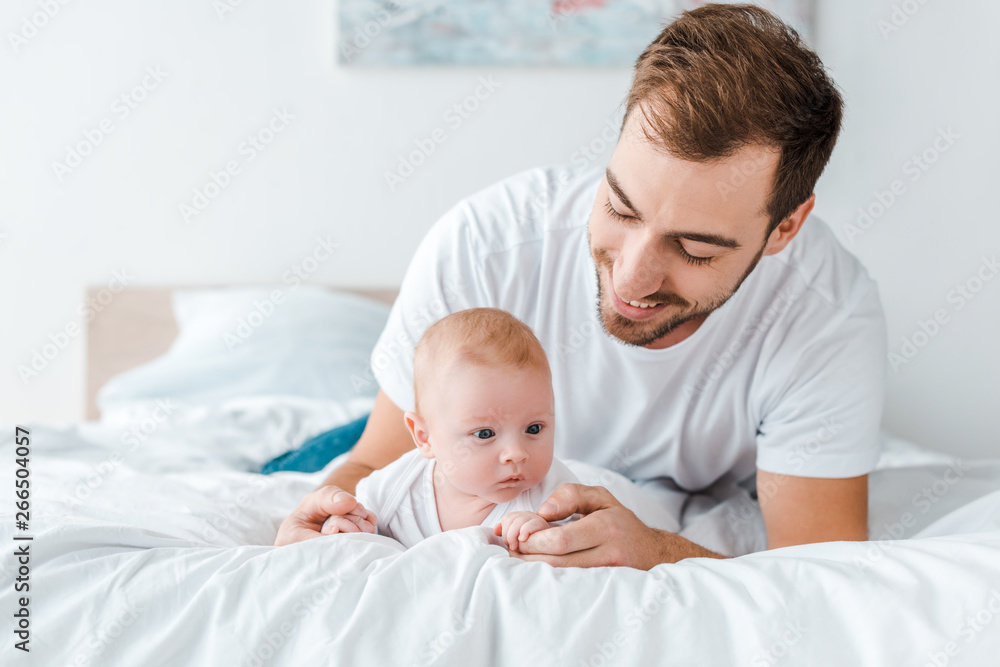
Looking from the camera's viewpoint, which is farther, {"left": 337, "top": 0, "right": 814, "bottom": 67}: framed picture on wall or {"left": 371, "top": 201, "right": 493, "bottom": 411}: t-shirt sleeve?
{"left": 337, "top": 0, "right": 814, "bottom": 67}: framed picture on wall

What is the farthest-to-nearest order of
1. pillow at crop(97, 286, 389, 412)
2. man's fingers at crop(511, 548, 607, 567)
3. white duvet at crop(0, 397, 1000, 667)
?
pillow at crop(97, 286, 389, 412)
man's fingers at crop(511, 548, 607, 567)
white duvet at crop(0, 397, 1000, 667)

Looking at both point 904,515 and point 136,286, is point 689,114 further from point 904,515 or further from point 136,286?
point 136,286

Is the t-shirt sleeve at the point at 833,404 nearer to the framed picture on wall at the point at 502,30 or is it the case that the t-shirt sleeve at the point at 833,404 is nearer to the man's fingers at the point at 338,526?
the man's fingers at the point at 338,526

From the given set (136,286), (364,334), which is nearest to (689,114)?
(364,334)

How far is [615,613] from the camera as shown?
70cm

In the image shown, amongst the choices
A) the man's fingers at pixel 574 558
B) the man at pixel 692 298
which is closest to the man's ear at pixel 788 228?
the man at pixel 692 298

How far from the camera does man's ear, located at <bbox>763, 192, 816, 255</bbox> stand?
1124 millimetres

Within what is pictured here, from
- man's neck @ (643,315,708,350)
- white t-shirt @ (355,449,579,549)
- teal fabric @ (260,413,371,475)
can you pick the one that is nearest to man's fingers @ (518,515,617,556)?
white t-shirt @ (355,449,579,549)

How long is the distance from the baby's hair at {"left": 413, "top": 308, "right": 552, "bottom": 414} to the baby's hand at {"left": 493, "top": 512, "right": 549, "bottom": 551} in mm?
176

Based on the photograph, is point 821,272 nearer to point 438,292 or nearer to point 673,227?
point 673,227

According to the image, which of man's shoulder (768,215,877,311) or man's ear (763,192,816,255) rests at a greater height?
man's ear (763,192,816,255)

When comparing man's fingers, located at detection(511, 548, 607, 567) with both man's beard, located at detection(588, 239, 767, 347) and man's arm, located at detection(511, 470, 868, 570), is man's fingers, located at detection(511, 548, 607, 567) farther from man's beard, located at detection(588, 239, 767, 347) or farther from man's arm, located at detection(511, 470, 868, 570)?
man's beard, located at detection(588, 239, 767, 347)

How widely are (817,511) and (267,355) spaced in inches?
61.5

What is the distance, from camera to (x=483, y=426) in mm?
902
